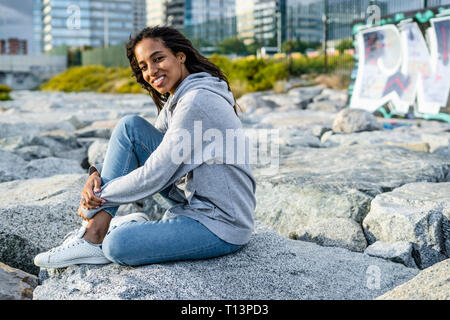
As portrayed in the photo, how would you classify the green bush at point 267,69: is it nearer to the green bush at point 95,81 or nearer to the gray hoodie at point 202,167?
the green bush at point 95,81

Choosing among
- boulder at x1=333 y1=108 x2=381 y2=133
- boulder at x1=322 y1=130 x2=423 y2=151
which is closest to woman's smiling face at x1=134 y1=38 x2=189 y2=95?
boulder at x1=322 y1=130 x2=423 y2=151

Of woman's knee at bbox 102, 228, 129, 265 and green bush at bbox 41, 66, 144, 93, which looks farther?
green bush at bbox 41, 66, 144, 93

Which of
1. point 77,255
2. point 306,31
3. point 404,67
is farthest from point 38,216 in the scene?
point 306,31

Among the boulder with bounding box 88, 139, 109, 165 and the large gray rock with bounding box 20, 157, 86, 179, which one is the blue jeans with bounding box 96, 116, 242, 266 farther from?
the boulder with bounding box 88, 139, 109, 165

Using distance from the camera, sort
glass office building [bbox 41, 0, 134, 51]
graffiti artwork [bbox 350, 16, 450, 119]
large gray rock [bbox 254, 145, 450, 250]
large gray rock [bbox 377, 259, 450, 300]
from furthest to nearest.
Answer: glass office building [bbox 41, 0, 134, 51], graffiti artwork [bbox 350, 16, 450, 119], large gray rock [bbox 254, 145, 450, 250], large gray rock [bbox 377, 259, 450, 300]

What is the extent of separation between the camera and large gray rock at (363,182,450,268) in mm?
2410

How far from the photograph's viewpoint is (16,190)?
3332 millimetres

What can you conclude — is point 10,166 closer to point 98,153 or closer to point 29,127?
point 98,153

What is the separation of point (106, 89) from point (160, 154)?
64.0ft

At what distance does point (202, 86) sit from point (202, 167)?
325mm

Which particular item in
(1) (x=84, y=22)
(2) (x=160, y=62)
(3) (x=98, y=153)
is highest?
(1) (x=84, y=22)

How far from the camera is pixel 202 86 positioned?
6.53 ft

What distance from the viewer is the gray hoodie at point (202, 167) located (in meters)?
1.92

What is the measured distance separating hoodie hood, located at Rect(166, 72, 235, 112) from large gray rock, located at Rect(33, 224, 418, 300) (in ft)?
2.19
